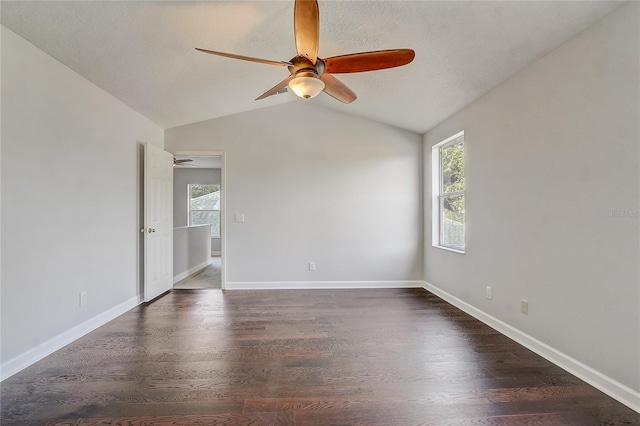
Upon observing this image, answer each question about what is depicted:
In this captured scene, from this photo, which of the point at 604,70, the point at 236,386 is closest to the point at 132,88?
the point at 236,386

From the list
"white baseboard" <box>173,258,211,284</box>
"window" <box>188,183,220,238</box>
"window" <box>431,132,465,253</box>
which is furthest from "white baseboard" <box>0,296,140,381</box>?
"window" <box>188,183,220,238</box>

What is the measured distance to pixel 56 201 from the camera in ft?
7.43

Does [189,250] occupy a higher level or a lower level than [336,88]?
lower

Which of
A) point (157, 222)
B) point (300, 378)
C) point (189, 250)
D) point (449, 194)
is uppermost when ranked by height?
point (449, 194)

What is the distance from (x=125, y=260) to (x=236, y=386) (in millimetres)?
2260

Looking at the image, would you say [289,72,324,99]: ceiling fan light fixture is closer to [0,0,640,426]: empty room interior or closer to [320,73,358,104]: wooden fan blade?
[0,0,640,426]: empty room interior

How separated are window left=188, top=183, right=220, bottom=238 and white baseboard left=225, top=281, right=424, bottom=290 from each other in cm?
439

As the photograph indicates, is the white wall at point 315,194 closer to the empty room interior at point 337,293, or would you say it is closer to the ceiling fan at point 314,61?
the empty room interior at point 337,293

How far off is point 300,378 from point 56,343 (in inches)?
80.1

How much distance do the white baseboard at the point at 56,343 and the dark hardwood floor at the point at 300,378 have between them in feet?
0.22

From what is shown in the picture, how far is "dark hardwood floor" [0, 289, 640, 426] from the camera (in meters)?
1.53

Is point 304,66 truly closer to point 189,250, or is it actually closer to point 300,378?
point 300,378

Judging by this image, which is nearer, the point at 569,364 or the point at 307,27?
the point at 307,27

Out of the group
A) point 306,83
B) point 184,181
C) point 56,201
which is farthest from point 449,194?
point 184,181
